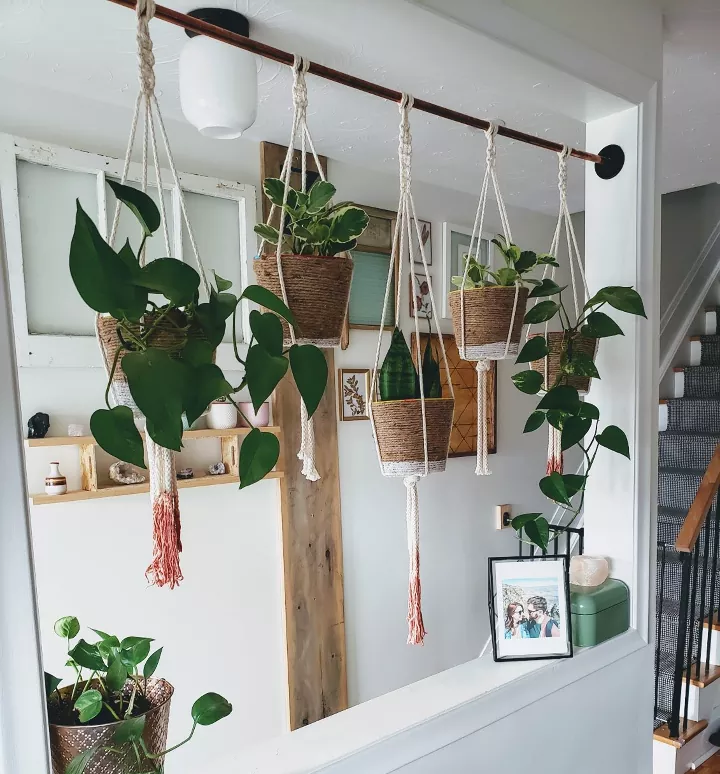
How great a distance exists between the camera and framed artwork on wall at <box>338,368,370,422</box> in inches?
102

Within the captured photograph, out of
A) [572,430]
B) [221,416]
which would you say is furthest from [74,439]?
[572,430]

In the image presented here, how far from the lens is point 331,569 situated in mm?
2529

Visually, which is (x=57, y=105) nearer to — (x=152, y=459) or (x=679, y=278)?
(x=152, y=459)

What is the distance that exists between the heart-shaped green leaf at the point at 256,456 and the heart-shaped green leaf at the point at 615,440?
87 cm

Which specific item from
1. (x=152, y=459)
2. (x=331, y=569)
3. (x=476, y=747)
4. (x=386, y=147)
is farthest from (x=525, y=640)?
(x=386, y=147)

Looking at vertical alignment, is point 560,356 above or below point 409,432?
above

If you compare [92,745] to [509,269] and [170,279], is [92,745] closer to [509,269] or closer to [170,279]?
[170,279]

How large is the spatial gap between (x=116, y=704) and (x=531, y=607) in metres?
0.86

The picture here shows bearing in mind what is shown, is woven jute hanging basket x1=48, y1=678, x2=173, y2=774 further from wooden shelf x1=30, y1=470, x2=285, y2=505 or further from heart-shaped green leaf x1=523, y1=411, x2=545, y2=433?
wooden shelf x1=30, y1=470, x2=285, y2=505

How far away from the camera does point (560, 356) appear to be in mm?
1450

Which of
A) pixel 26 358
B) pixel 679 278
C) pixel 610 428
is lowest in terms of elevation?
pixel 610 428

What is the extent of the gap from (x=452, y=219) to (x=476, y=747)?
90.1 inches

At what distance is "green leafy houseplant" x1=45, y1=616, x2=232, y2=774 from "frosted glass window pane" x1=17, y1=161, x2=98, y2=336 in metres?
1.22

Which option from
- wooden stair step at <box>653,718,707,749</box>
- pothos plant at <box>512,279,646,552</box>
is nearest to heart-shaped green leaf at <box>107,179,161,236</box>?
pothos plant at <box>512,279,646,552</box>
